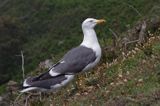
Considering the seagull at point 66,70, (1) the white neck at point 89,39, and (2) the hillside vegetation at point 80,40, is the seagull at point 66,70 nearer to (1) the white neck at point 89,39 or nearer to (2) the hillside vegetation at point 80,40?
(1) the white neck at point 89,39

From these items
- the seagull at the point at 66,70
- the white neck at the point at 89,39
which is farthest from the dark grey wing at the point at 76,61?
the white neck at the point at 89,39

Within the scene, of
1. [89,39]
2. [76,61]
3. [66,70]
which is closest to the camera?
[66,70]

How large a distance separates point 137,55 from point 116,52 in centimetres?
200

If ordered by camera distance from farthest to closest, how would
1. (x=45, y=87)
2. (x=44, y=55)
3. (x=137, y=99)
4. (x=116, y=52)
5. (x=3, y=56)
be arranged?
1. (x=44, y=55)
2. (x=3, y=56)
3. (x=116, y=52)
4. (x=45, y=87)
5. (x=137, y=99)

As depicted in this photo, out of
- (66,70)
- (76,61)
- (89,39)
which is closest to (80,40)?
(89,39)

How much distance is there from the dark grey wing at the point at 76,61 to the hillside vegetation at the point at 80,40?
0.37 metres

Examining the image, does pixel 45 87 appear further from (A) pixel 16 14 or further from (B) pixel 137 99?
(A) pixel 16 14

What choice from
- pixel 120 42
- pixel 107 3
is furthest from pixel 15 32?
pixel 120 42

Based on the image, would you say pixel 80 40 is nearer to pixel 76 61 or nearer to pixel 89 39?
pixel 89 39

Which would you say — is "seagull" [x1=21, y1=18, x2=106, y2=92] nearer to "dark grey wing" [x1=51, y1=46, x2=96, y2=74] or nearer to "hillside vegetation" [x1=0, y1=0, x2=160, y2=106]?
"dark grey wing" [x1=51, y1=46, x2=96, y2=74]

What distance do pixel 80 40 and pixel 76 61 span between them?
49.7 meters

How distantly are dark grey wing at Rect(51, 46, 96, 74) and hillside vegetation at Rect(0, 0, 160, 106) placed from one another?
37 cm

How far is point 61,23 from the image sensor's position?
237 feet

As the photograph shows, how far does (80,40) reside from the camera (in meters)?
61.9
